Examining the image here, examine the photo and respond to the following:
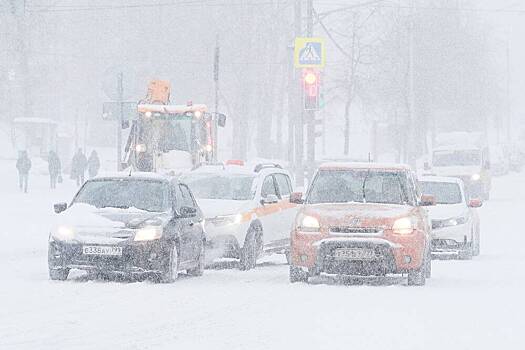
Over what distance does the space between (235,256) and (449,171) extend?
3261 cm

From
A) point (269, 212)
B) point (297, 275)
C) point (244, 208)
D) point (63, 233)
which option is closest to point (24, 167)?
point (269, 212)

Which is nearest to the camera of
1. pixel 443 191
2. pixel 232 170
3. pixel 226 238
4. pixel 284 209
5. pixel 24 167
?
pixel 226 238

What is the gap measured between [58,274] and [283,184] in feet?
22.3

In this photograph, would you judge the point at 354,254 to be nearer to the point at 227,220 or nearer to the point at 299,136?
the point at 227,220

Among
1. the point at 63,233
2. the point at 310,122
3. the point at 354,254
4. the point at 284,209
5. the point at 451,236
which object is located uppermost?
the point at 310,122

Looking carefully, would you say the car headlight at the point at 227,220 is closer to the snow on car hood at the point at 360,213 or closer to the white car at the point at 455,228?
the snow on car hood at the point at 360,213

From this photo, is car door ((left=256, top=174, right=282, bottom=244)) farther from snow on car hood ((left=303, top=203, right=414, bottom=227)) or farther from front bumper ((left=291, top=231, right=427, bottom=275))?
front bumper ((left=291, top=231, right=427, bottom=275))

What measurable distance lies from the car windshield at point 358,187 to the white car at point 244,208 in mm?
2094

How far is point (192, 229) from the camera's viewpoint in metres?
18.1

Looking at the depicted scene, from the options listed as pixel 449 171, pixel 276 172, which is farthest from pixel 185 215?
pixel 449 171

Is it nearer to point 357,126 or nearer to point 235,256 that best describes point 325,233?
point 235,256

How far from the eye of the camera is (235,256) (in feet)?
65.4

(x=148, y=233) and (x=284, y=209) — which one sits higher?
(x=148, y=233)

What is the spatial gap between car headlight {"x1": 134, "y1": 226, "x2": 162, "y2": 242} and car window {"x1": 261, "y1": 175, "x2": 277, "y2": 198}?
4505mm
